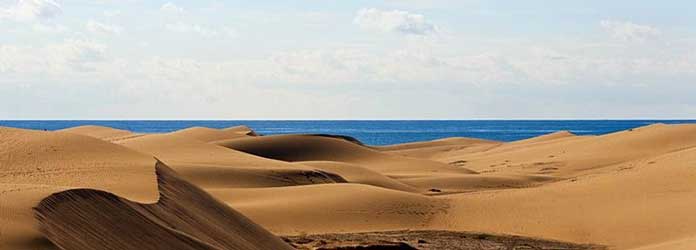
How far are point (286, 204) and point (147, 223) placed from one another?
12252 mm

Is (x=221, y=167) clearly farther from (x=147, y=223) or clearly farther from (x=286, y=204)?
(x=147, y=223)

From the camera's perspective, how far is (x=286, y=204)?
25.1 meters

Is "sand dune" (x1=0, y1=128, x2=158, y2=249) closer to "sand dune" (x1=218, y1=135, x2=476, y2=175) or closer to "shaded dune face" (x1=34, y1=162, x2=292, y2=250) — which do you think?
"shaded dune face" (x1=34, y1=162, x2=292, y2=250)

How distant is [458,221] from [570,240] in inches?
121

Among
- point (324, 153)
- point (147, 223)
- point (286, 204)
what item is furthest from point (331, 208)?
point (324, 153)

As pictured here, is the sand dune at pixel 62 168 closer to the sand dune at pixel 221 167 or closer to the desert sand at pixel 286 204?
the desert sand at pixel 286 204

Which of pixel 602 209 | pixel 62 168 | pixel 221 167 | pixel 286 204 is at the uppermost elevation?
pixel 62 168

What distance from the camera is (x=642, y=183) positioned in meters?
27.7

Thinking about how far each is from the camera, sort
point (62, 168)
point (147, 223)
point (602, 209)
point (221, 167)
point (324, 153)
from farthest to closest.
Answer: point (324, 153) → point (221, 167) → point (602, 209) → point (62, 168) → point (147, 223)

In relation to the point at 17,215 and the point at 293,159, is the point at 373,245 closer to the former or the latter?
the point at 17,215

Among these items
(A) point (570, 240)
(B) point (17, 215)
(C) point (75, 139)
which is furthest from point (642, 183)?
(B) point (17, 215)

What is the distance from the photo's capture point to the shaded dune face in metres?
11.2

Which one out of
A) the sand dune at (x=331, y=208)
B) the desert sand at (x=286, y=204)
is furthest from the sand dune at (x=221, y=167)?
the sand dune at (x=331, y=208)

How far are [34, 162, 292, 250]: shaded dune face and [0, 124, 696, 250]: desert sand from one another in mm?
25
